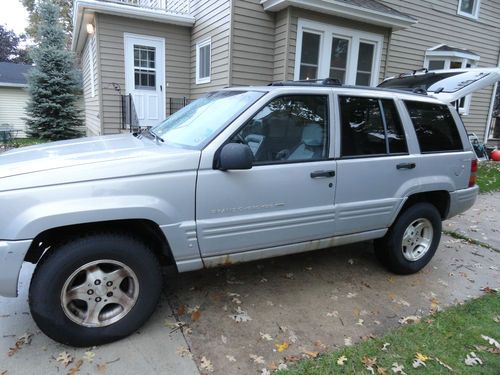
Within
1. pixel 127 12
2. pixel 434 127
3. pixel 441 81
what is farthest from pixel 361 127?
pixel 127 12

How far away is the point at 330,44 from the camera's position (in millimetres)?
9125

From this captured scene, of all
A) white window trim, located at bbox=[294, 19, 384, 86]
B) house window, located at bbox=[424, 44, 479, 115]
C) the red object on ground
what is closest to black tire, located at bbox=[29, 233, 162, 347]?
white window trim, located at bbox=[294, 19, 384, 86]

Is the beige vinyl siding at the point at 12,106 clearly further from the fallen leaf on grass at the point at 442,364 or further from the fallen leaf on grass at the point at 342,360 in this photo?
the fallen leaf on grass at the point at 442,364

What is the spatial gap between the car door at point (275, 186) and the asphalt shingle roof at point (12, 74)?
23833 millimetres

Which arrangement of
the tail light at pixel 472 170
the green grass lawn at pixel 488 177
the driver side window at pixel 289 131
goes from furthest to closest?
the green grass lawn at pixel 488 177, the tail light at pixel 472 170, the driver side window at pixel 289 131

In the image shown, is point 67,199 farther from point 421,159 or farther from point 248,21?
point 248,21

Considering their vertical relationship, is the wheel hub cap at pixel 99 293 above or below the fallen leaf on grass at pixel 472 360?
above

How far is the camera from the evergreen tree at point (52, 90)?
1586 cm

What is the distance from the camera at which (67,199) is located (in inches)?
91.9

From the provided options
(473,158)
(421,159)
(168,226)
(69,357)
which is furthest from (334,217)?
(69,357)

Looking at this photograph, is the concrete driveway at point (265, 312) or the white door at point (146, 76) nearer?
the concrete driveway at point (265, 312)

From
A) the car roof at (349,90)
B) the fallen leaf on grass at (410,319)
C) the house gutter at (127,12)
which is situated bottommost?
the fallen leaf on grass at (410,319)

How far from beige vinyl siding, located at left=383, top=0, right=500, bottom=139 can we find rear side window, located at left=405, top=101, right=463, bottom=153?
7565 mm

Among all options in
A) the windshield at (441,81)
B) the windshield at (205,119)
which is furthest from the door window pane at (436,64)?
the windshield at (205,119)
